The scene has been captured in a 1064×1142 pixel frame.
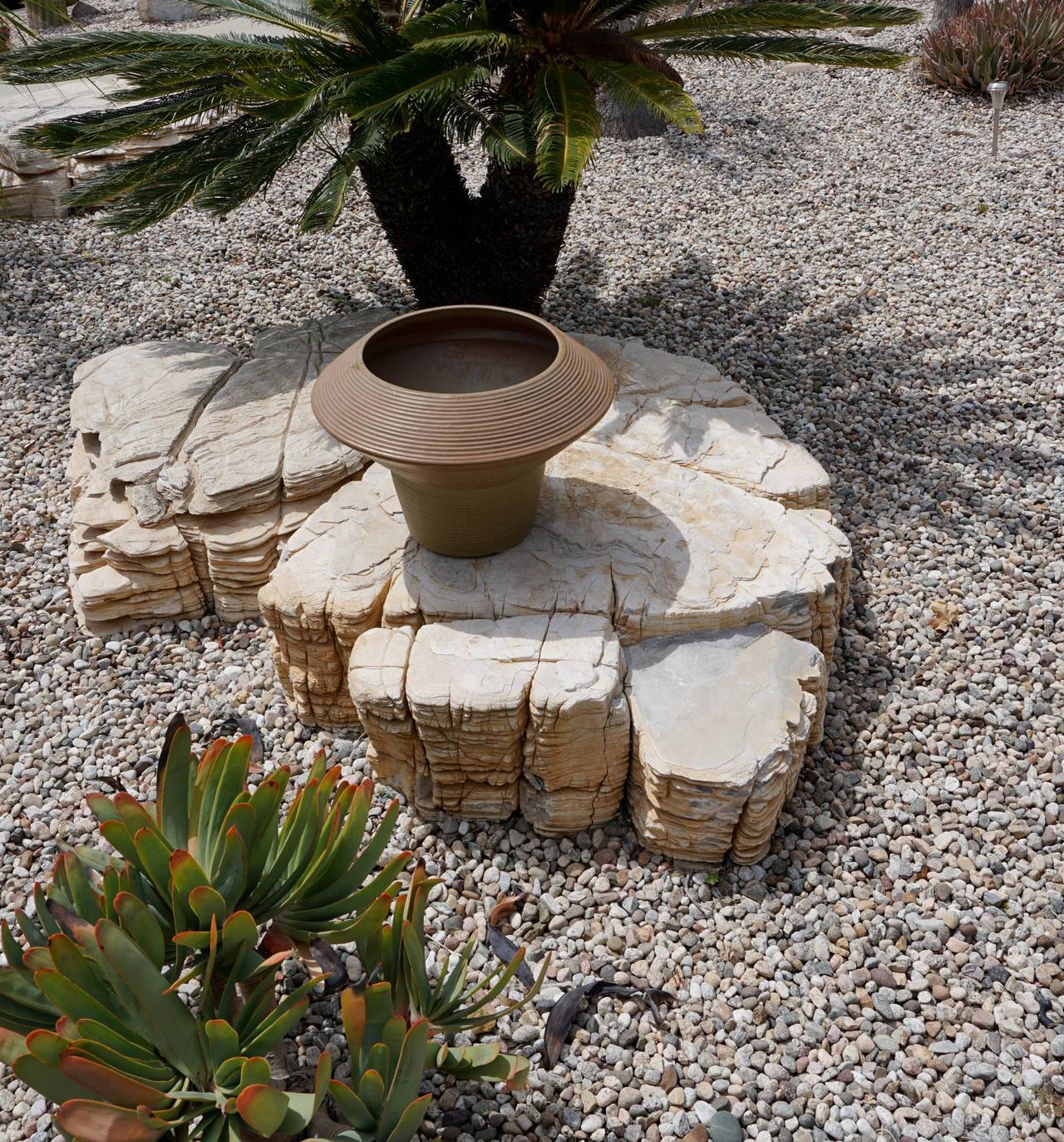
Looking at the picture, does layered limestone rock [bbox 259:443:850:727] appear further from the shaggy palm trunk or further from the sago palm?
the shaggy palm trunk

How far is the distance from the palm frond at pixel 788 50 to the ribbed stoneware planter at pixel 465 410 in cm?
187

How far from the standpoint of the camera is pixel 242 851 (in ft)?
6.49

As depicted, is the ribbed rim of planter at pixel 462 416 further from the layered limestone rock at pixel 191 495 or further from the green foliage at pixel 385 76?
the green foliage at pixel 385 76

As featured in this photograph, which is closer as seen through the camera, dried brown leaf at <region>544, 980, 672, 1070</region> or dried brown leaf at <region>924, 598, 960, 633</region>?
dried brown leaf at <region>544, 980, 672, 1070</region>

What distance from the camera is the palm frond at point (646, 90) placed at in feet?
10.7

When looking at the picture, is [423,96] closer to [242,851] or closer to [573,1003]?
[242,851]

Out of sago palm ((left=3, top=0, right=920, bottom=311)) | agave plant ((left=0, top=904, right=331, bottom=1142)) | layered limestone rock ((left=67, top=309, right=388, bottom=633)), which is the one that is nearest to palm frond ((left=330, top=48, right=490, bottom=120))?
sago palm ((left=3, top=0, right=920, bottom=311))

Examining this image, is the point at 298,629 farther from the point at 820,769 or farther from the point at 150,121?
the point at 150,121

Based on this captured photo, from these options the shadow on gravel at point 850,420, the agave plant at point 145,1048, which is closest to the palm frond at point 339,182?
the shadow on gravel at point 850,420

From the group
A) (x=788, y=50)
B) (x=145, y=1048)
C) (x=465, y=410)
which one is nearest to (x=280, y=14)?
(x=788, y=50)

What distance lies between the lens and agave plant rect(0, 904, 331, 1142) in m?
1.61

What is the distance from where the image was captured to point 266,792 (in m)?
2.08

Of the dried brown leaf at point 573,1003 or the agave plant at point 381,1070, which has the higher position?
the agave plant at point 381,1070

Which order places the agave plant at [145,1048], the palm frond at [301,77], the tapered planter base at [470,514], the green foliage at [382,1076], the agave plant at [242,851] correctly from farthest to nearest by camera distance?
the palm frond at [301,77] → the tapered planter base at [470,514] → the agave plant at [242,851] → the green foliage at [382,1076] → the agave plant at [145,1048]
